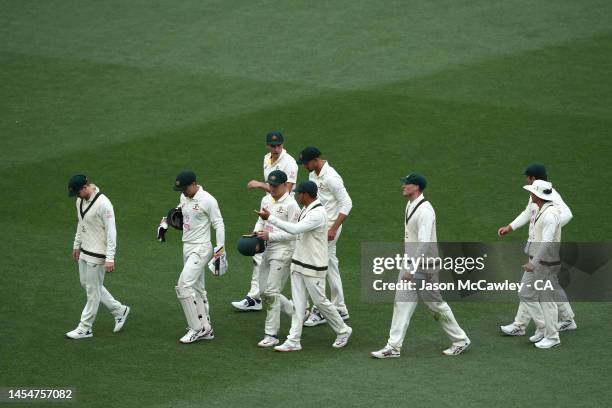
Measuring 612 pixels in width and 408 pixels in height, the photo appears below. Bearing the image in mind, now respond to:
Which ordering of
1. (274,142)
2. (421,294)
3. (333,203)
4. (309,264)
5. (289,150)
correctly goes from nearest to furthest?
(421,294)
(309,264)
(333,203)
(274,142)
(289,150)

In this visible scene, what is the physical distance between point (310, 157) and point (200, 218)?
170cm

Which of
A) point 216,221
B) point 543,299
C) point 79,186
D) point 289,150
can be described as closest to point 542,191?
point 543,299

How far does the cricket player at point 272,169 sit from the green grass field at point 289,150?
239 mm

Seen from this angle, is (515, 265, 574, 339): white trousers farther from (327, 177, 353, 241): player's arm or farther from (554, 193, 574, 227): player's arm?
(327, 177, 353, 241): player's arm

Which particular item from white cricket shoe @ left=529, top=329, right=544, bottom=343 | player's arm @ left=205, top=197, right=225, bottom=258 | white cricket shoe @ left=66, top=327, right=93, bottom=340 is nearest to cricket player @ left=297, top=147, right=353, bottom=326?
player's arm @ left=205, top=197, right=225, bottom=258

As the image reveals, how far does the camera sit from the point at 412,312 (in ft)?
38.8

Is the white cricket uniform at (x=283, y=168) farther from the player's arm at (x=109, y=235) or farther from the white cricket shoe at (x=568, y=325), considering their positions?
the white cricket shoe at (x=568, y=325)

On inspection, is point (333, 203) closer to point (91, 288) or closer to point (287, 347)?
point (287, 347)

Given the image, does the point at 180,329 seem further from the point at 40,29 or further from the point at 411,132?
the point at 40,29

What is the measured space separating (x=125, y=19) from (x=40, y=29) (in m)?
2.20

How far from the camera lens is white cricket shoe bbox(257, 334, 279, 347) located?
12352 millimetres

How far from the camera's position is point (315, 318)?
13406mm

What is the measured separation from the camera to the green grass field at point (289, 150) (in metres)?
11.4

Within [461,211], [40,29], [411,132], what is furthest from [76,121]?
[461,211]
